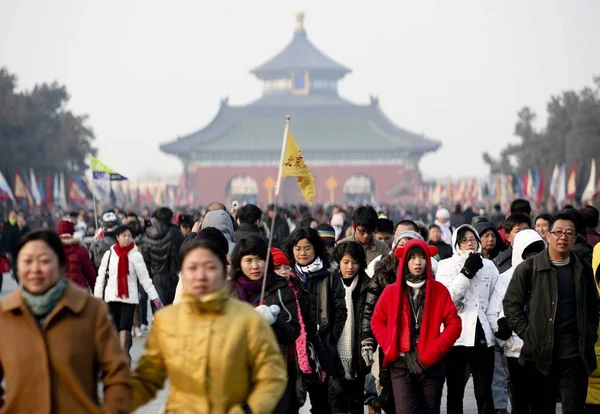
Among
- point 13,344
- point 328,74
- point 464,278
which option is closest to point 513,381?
point 464,278

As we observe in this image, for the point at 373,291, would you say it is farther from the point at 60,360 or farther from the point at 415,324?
the point at 60,360

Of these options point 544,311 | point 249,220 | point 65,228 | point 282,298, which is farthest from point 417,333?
point 65,228

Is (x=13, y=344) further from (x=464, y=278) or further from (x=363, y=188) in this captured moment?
(x=363, y=188)

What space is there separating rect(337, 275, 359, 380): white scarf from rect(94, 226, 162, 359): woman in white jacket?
2473 millimetres

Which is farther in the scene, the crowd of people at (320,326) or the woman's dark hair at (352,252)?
the woman's dark hair at (352,252)

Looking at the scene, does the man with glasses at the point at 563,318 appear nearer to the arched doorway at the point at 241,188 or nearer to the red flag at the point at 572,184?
the red flag at the point at 572,184

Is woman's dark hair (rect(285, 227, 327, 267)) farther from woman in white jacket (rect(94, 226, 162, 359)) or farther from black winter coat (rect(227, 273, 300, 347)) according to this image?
woman in white jacket (rect(94, 226, 162, 359))

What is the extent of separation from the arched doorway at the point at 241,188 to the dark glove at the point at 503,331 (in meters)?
61.8

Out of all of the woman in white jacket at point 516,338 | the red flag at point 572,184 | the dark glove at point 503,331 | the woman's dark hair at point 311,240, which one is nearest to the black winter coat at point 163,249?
the woman in white jacket at point 516,338

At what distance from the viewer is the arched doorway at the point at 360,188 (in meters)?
69.3

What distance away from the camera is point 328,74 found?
80.9 metres

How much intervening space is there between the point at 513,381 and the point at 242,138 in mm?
63109

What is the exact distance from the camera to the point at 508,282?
723cm

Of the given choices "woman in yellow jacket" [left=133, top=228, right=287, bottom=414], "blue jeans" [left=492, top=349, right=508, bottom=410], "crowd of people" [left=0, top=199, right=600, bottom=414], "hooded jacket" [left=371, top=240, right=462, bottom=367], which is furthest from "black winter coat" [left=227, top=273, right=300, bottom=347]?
"blue jeans" [left=492, top=349, right=508, bottom=410]
